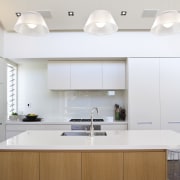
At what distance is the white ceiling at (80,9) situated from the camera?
3.39 metres

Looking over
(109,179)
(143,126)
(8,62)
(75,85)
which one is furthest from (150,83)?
(8,62)

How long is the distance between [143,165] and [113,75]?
8.11 feet

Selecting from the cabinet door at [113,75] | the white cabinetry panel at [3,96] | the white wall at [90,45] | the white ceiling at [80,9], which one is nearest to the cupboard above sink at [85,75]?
the cabinet door at [113,75]

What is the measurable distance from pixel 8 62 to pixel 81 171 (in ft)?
10.7

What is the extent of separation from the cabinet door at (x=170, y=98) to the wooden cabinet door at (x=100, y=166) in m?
2.23

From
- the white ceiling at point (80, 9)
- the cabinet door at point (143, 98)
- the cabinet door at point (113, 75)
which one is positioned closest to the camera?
the white ceiling at point (80, 9)

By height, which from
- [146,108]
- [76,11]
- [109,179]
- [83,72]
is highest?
[76,11]

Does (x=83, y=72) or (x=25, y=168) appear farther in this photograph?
(x=83, y=72)

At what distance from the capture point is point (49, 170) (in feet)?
7.02

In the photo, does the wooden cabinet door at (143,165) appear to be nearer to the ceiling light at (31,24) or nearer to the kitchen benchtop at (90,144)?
the kitchen benchtop at (90,144)

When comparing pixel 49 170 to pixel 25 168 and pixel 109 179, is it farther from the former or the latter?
pixel 109 179

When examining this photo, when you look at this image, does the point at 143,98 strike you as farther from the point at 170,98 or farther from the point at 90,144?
the point at 90,144

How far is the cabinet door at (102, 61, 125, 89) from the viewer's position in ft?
14.2

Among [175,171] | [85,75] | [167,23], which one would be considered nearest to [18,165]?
[175,171]
